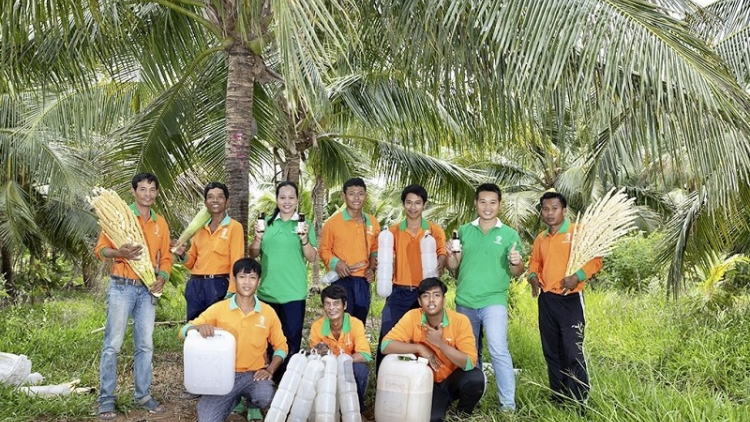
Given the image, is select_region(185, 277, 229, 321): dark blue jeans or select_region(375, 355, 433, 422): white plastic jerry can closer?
select_region(375, 355, 433, 422): white plastic jerry can

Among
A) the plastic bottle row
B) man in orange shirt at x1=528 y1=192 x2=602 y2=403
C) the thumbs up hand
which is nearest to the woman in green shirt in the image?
the plastic bottle row

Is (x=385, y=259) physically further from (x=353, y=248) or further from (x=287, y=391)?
(x=287, y=391)

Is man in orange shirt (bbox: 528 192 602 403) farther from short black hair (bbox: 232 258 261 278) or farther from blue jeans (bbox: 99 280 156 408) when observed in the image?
blue jeans (bbox: 99 280 156 408)

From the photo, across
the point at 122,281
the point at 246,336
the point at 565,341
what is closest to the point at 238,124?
the point at 122,281

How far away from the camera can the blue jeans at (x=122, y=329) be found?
189 inches

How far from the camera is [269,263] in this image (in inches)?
200

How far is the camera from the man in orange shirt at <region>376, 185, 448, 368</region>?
5328 millimetres

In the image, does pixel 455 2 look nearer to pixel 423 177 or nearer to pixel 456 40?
pixel 456 40

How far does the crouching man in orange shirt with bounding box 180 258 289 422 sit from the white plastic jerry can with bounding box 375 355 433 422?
74 cm

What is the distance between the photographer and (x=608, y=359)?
656 cm

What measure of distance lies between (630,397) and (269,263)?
8.82ft

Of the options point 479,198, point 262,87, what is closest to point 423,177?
point 262,87

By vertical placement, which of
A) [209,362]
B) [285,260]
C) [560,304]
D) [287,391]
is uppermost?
[285,260]

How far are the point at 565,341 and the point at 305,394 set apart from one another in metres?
1.85
